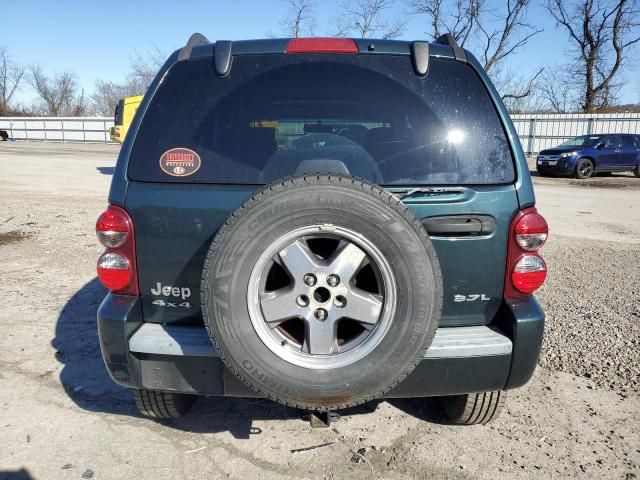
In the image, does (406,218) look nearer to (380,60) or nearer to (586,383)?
(380,60)

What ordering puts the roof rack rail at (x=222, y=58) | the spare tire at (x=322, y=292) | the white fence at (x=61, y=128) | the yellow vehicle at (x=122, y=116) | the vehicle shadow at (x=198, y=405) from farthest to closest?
1. the white fence at (x=61, y=128)
2. the yellow vehicle at (x=122, y=116)
3. the vehicle shadow at (x=198, y=405)
4. the roof rack rail at (x=222, y=58)
5. the spare tire at (x=322, y=292)

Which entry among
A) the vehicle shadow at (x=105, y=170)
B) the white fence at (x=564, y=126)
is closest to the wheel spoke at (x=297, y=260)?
the vehicle shadow at (x=105, y=170)

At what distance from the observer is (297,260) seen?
190 cm

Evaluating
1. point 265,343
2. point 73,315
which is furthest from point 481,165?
point 73,315

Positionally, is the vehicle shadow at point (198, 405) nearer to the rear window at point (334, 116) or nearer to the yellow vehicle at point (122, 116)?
the rear window at point (334, 116)

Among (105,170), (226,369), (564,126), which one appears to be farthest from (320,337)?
(564,126)

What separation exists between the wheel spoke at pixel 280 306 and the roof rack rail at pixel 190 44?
4.37 feet

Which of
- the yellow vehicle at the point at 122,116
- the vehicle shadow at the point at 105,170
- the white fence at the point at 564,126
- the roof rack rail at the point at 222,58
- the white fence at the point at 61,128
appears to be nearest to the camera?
the roof rack rail at the point at 222,58

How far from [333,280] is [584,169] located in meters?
18.7

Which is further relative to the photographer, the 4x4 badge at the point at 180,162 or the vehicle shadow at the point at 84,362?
the vehicle shadow at the point at 84,362

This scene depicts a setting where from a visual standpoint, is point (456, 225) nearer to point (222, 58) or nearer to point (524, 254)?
point (524, 254)

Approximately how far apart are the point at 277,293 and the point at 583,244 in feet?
21.9

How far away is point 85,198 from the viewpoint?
1081 centimetres

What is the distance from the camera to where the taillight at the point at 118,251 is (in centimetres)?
216
